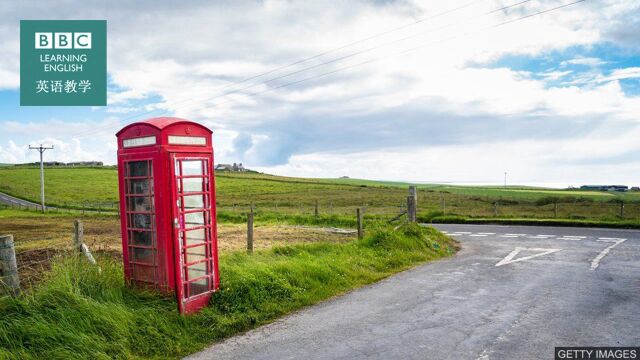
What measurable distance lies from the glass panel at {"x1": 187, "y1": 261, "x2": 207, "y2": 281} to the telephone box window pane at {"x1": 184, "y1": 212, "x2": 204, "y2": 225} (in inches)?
28.7

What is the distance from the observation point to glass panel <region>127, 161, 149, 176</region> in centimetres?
793

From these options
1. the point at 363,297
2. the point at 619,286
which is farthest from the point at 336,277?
the point at 619,286

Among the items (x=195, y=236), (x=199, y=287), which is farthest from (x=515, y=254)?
(x=195, y=236)

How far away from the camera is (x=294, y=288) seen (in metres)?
9.56

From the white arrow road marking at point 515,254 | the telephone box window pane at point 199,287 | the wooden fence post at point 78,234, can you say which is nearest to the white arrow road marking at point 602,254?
the white arrow road marking at point 515,254

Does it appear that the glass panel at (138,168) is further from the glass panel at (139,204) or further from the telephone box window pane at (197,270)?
the telephone box window pane at (197,270)

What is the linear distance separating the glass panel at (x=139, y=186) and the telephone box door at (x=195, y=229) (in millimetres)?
631

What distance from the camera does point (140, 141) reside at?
785cm

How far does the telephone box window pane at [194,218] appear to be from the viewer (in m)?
8.20

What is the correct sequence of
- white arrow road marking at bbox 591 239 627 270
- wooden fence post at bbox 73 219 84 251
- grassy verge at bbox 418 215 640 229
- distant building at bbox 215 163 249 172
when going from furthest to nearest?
1. distant building at bbox 215 163 249 172
2. grassy verge at bbox 418 215 640 229
3. white arrow road marking at bbox 591 239 627 270
4. wooden fence post at bbox 73 219 84 251

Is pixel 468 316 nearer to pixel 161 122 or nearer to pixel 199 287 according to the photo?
pixel 199 287

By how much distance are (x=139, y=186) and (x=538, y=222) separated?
78.3 feet

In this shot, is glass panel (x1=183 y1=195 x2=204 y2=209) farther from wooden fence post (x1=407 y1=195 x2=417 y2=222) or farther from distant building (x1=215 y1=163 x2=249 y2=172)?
distant building (x1=215 y1=163 x2=249 y2=172)

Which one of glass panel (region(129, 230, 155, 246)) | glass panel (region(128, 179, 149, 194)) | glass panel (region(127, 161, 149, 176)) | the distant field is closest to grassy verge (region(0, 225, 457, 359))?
glass panel (region(129, 230, 155, 246))
